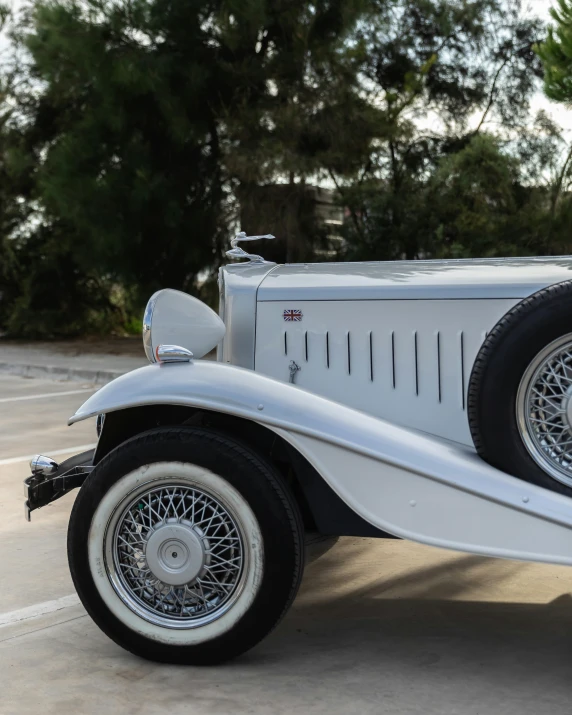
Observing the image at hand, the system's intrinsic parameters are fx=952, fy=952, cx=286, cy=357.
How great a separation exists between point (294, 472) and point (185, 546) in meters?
0.52

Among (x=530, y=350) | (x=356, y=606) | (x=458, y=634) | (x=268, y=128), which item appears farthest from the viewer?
(x=268, y=128)

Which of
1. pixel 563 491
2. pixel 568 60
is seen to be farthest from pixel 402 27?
pixel 563 491

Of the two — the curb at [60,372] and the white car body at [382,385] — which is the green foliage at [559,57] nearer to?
the curb at [60,372]

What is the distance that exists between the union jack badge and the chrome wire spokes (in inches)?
37.7

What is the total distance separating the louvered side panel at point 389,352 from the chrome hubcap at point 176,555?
87 centimetres

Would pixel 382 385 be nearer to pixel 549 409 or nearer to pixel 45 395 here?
pixel 549 409

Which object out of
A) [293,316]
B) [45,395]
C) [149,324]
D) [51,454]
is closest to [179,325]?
[149,324]

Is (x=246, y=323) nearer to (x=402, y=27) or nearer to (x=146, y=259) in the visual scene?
(x=146, y=259)

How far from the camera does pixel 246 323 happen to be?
13.1 ft

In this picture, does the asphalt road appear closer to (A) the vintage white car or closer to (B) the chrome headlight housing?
(A) the vintage white car

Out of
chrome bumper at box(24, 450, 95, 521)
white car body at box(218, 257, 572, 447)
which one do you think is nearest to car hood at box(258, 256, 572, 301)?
white car body at box(218, 257, 572, 447)

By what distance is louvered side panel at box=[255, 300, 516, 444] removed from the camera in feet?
12.0

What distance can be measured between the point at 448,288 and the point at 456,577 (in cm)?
144

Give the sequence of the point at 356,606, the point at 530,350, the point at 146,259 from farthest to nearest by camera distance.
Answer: the point at 146,259, the point at 356,606, the point at 530,350
